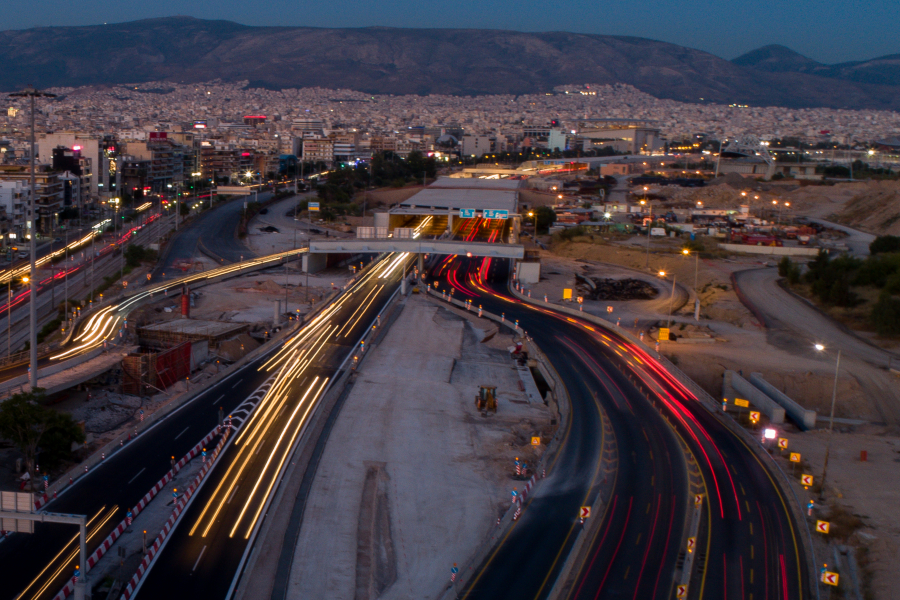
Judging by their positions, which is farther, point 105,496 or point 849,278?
point 849,278

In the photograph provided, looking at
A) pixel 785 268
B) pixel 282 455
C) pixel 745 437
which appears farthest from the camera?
pixel 785 268

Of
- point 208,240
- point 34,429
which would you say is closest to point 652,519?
point 34,429

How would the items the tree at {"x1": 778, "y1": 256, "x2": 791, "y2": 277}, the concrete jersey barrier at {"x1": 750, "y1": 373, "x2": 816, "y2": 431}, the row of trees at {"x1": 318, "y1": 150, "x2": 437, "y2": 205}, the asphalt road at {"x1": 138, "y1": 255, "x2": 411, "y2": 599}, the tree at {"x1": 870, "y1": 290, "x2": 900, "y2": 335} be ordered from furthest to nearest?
the row of trees at {"x1": 318, "y1": 150, "x2": 437, "y2": 205}
the tree at {"x1": 778, "y1": 256, "x2": 791, "y2": 277}
the tree at {"x1": 870, "y1": 290, "x2": 900, "y2": 335}
the concrete jersey barrier at {"x1": 750, "y1": 373, "x2": 816, "y2": 431}
the asphalt road at {"x1": 138, "y1": 255, "x2": 411, "y2": 599}

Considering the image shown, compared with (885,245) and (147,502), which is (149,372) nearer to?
(147,502)

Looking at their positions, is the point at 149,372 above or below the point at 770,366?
above

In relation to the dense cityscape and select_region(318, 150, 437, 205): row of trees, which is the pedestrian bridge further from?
select_region(318, 150, 437, 205): row of trees

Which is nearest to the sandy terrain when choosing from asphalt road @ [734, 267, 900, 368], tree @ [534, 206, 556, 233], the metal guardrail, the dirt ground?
the metal guardrail

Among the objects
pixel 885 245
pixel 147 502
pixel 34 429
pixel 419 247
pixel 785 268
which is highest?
pixel 885 245

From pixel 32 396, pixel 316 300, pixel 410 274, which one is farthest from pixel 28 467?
pixel 410 274
